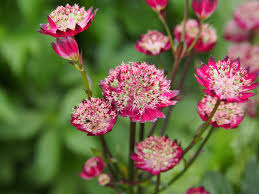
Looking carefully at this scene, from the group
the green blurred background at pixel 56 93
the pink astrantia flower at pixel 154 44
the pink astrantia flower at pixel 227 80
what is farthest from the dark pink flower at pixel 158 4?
A: the green blurred background at pixel 56 93

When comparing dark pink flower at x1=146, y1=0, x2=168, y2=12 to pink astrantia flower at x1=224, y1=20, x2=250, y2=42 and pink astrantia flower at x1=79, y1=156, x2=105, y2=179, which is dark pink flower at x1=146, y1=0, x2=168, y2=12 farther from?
pink astrantia flower at x1=224, y1=20, x2=250, y2=42

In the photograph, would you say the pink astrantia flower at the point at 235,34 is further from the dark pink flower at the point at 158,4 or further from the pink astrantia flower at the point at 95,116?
the pink astrantia flower at the point at 95,116

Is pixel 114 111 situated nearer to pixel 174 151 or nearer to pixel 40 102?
pixel 174 151

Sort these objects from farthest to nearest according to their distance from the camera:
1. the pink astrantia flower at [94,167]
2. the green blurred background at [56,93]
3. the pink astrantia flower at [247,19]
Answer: the green blurred background at [56,93]
the pink astrantia flower at [247,19]
the pink astrantia flower at [94,167]

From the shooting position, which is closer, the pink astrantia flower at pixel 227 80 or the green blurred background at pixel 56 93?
the pink astrantia flower at pixel 227 80

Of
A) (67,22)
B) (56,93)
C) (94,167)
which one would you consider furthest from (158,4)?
(56,93)

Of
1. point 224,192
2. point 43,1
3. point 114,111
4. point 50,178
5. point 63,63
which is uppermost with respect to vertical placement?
point 43,1

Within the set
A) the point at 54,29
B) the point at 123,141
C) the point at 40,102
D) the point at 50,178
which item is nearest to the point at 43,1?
the point at 40,102

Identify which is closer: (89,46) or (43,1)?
(43,1)
